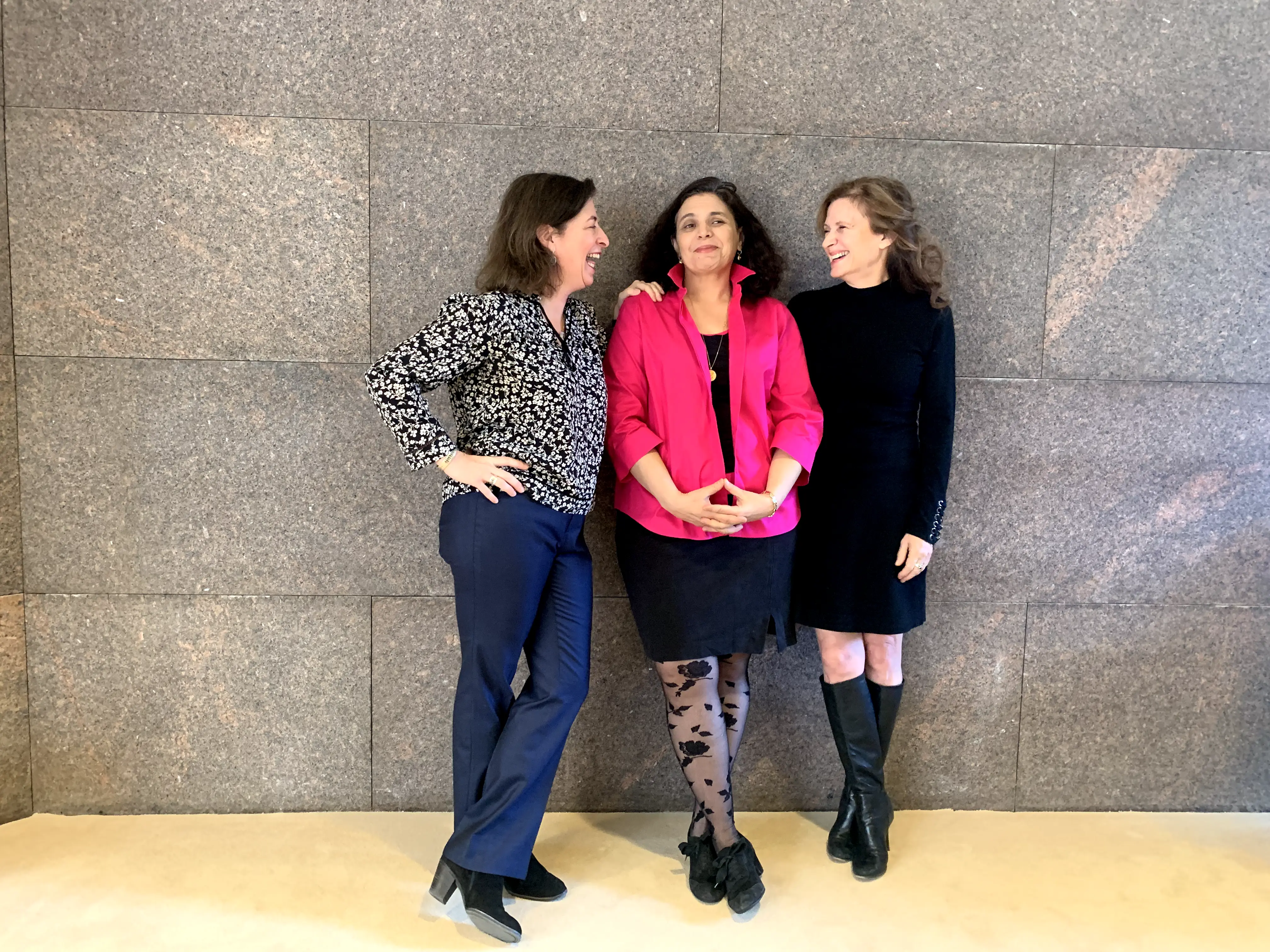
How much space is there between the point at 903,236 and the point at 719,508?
2.98 feet

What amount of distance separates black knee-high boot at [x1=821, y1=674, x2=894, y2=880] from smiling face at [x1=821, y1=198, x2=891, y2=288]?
114cm

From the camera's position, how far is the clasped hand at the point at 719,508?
91.5 inches

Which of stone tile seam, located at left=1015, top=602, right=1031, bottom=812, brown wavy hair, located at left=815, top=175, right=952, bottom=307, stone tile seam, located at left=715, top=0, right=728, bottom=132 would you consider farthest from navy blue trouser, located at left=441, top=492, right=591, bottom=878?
stone tile seam, located at left=1015, top=602, right=1031, bottom=812

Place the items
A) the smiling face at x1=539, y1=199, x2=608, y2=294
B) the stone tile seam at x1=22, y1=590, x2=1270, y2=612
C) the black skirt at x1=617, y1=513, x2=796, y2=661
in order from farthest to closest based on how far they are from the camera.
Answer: the stone tile seam at x1=22, y1=590, x2=1270, y2=612 → the black skirt at x1=617, y1=513, x2=796, y2=661 → the smiling face at x1=539, y1=199, x2=608, y2=294

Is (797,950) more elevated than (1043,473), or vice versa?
(1043,473)

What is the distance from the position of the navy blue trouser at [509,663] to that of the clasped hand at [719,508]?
0.28 metres

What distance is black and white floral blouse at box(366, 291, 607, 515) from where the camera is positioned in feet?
7.20

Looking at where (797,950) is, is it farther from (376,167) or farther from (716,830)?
(376,167)

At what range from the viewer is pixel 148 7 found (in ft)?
8.50

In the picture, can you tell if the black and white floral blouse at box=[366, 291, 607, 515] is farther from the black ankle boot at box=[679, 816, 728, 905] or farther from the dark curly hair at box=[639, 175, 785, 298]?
the black ankle boot at box=[679, 816, 728, 905]

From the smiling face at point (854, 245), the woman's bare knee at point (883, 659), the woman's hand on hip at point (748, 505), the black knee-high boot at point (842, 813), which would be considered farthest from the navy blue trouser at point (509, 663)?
the smiling face at point (854, 245)

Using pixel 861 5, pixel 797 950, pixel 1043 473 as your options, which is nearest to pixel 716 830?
pixel 797 950

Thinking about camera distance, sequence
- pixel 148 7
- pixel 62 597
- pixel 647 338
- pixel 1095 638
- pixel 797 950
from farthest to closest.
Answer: pixel 1095 638 → pixel 62 597 → pixel 148 7 → pixel 647 338 → pixel 797 950

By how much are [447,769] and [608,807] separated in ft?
1.72
